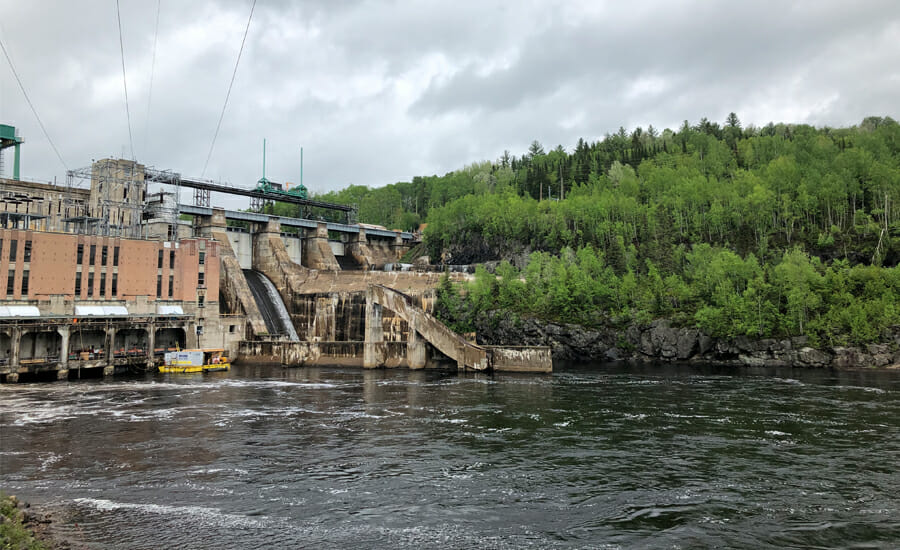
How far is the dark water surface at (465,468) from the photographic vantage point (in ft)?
64.3

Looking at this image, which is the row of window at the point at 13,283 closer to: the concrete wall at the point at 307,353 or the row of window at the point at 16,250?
the row of window at the point at 16,250

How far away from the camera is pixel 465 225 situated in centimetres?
12581

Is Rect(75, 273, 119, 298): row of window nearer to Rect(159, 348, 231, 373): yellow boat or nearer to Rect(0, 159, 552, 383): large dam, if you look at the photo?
Rect(0, 159, 552, 383): large dam

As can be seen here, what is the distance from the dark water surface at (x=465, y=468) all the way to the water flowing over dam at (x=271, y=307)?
3647cm

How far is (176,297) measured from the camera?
77.1 m

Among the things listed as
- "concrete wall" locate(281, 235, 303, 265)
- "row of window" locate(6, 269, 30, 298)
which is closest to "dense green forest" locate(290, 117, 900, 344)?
"concrete wall" locate(281, 235, 303, 265)

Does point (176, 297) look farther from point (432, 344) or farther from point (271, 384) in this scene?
point (432, 344)

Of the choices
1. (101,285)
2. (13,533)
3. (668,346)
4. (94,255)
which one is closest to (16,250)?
(94,255)

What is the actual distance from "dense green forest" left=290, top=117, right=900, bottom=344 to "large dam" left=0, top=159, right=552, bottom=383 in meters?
20.2

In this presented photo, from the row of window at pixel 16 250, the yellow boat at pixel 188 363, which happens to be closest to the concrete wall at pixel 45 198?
the row of window at pixel 16 250

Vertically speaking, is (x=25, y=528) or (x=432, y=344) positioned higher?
(x=432, y=344)

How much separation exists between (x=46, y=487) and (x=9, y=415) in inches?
823

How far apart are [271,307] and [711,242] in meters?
70.8

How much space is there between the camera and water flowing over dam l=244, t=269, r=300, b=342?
285 ft
